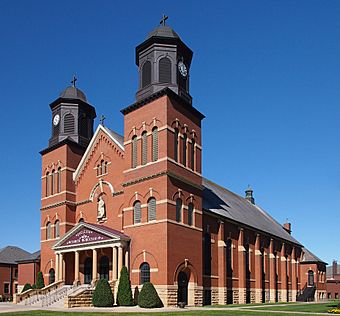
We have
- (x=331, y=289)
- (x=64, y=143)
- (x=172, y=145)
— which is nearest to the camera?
(x=172, y=145)

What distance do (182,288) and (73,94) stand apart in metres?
23.4

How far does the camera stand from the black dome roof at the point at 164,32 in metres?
43.9

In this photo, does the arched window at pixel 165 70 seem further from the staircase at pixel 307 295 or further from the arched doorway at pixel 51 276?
the staircase at pixel 307 295

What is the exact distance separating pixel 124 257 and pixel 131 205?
4182 mm

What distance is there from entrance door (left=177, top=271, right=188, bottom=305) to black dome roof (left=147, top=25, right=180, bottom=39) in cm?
1973

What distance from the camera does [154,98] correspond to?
42000 mm

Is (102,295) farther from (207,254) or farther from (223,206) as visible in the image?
(223,206)

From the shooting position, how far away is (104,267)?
4456cm

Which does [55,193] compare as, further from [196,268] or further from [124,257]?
[196,268]

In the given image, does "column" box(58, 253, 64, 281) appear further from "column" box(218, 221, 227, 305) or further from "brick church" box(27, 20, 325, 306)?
"column" box(218, 221, 227, 305)

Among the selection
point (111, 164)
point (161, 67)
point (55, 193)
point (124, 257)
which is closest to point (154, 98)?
point (161, 67)

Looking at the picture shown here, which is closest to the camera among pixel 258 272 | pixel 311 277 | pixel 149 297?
pixel 149 297

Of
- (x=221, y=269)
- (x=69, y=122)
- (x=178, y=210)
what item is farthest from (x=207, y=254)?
(x=69, y=122)

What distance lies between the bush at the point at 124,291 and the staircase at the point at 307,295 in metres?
35.0
